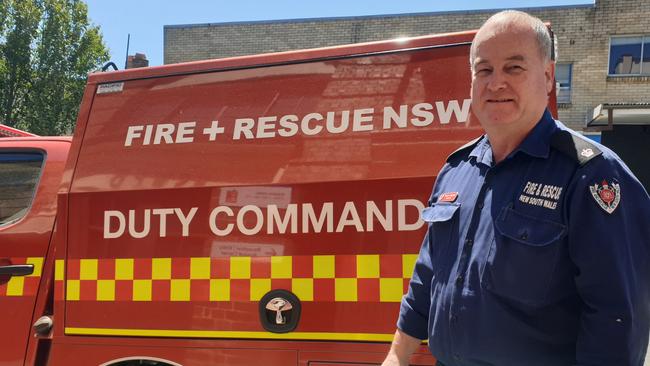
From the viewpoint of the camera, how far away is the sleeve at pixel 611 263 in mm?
1006

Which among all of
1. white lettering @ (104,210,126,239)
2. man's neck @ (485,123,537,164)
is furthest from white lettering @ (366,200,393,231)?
white lettering @ (104,210,126,239)

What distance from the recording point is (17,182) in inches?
104

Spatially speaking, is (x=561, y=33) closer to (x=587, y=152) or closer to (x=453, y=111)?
(x=453, y=111)

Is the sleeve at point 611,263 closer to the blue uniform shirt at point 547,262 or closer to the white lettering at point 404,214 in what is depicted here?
the blue uniform shirt at point 547,262

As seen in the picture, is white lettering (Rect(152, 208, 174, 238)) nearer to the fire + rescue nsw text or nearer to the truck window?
the fire + rescue nsw text

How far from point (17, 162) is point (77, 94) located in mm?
13083

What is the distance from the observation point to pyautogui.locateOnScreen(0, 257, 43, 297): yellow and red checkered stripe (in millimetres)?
2373

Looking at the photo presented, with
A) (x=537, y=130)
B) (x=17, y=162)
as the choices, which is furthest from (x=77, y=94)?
(x=537, y=130)

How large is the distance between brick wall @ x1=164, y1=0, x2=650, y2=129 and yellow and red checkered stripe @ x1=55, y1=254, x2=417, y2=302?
39.0 feet

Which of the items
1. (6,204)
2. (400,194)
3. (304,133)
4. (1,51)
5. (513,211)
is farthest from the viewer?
(1,51)

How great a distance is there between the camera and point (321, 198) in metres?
1.99

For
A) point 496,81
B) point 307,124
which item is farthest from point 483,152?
point 307,124

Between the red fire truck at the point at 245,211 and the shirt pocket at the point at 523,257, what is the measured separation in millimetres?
741

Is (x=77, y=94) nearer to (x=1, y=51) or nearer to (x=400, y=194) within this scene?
(x=1, y=51)
